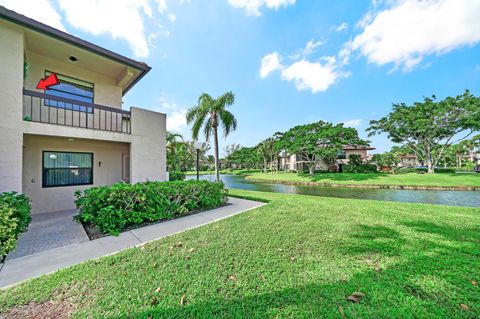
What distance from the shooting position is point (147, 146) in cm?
707

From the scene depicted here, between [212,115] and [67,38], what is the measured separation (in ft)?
24.1

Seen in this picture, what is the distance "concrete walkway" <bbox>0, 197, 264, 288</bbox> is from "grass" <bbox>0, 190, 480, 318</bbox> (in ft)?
1.15

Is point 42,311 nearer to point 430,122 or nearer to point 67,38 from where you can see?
point 67,38

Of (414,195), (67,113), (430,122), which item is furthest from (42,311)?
(430,122)

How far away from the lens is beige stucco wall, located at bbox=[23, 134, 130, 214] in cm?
604

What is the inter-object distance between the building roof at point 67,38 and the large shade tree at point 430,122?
30860mm

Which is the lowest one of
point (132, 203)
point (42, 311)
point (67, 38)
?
point (42, 311)

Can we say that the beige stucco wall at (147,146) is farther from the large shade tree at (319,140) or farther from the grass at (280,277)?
the large shade tree at (319,140)

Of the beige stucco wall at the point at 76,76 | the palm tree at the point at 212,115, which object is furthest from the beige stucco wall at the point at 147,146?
the palm tree at the point at 212,115

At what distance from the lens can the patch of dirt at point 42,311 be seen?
1.92 m

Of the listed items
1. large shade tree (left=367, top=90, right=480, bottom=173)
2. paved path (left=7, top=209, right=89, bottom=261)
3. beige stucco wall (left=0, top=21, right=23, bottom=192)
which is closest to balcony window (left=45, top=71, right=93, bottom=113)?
beige stucco wall (left=0, top=21, right=23, bottom=192)

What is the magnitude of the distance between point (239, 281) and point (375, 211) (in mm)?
5269

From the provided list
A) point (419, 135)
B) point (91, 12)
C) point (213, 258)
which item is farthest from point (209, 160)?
point (213, 258)

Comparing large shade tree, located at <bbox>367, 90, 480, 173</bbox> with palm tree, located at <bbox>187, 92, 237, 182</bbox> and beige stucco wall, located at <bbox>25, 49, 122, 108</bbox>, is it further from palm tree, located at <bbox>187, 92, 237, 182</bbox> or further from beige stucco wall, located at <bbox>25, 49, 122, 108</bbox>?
beige stucco wall, located at <bbox>25, 49, 122, 108</bbox>
